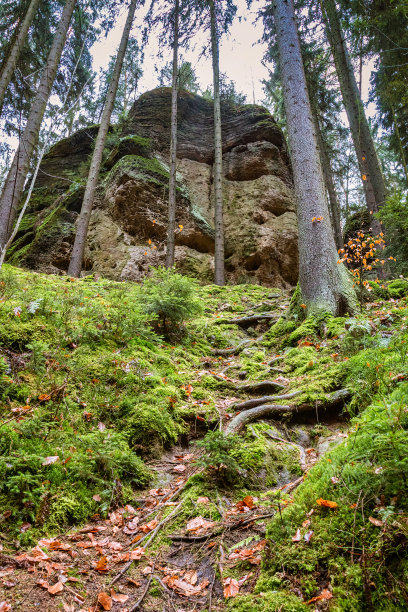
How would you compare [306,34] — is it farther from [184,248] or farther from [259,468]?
[259,468]

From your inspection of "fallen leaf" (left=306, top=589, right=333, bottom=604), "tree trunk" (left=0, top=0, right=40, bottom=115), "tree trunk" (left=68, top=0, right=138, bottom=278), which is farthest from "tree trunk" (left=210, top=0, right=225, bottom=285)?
"fallen leaf" (left=306, top=589, right=333, bottom=604)

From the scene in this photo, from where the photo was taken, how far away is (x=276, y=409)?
3.38 meters

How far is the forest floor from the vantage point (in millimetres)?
1422

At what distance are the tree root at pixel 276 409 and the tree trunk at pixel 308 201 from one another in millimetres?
2242

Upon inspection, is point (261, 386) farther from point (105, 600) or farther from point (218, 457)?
point (105, 600)

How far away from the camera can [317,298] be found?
17.6ft

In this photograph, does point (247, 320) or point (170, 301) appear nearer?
point (170, 301)

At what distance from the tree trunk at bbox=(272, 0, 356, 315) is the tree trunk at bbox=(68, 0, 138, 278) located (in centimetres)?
605

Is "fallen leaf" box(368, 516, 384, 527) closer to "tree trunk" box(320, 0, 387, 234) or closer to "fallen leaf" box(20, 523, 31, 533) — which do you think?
"fallen leaf" box(20, 523, 31, 533)

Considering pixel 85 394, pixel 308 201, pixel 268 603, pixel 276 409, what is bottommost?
pixel 268 603

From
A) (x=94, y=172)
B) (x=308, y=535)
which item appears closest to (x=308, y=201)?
(x=308, y=535)

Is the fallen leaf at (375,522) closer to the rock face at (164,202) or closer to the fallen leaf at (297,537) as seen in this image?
the fallen leaf at (297,537)

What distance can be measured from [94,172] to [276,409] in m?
9.71

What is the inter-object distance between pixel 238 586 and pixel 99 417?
1915mm
